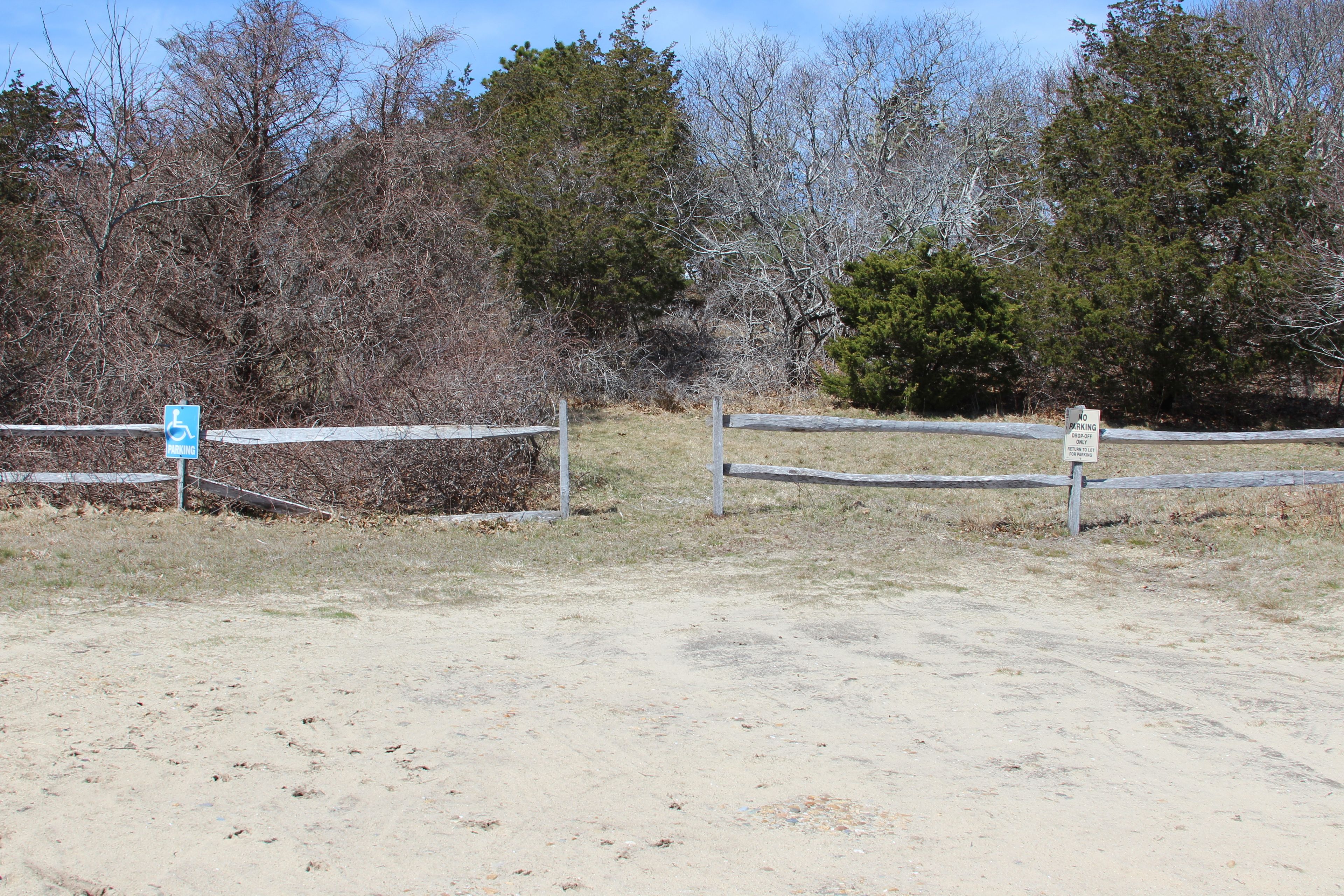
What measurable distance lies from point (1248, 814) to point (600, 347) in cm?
1983

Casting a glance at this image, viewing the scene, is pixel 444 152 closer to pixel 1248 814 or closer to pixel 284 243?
pixel 284 243

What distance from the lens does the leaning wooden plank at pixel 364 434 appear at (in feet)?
31.8

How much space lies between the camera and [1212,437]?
390 inches

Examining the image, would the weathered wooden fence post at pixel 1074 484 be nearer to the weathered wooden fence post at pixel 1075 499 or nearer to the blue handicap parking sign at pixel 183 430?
the weathered wooden fence post at pixel 1075 499

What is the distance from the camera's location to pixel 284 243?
14445 millimetres

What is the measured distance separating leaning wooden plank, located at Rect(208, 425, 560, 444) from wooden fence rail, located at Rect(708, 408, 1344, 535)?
2002 mm

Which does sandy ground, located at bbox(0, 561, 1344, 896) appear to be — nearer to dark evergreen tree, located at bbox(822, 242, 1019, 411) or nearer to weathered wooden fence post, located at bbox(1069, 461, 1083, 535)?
weathered wooden fence post, located at bbox(1069, 461, 1083, 535)

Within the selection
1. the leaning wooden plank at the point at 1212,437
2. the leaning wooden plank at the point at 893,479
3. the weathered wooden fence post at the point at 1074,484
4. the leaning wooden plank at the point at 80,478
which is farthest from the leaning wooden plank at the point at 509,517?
the leaning wooden plank at the point at 1212,437

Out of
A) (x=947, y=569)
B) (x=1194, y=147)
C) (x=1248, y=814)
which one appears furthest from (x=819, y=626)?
(x=1194, y=147)

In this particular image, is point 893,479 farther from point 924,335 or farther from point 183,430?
point 924,335

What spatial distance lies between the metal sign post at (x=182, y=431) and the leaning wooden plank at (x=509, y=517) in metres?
2.41

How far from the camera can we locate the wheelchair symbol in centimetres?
984

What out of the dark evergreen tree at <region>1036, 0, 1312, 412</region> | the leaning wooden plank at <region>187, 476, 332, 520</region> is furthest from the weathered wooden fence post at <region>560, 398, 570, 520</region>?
the dark evergreen tree at <region>1036, 0, 1312, 412</region>

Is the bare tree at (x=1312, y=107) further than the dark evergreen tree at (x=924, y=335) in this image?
No
